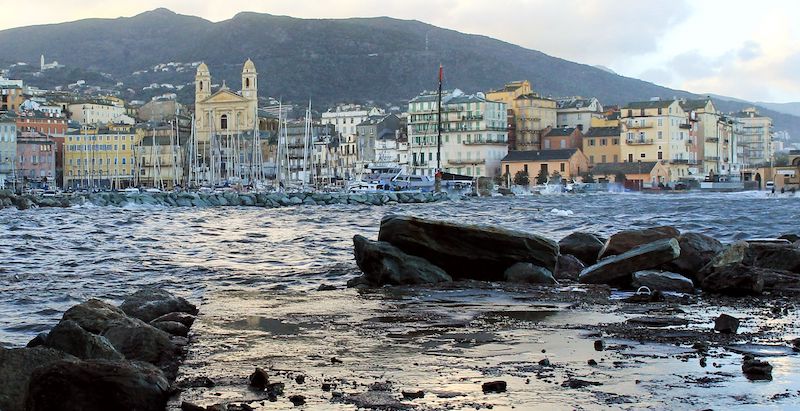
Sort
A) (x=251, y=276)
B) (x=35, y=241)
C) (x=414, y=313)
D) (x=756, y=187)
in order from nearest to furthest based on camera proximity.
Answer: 1. (x=414, y=313)
2. (x=251, y=276)
3. (x=35, y=241)
4. (x=756, y=187)

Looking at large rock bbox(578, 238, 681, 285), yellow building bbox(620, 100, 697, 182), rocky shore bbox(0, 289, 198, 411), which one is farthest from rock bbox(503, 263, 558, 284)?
yellow building bbox(620, 100, 697, 182)

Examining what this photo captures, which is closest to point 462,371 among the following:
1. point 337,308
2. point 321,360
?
point 321,360

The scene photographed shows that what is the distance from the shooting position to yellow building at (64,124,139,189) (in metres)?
155

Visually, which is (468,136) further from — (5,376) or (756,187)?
(5,376)

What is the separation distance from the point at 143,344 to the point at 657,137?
142m

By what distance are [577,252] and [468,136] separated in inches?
5046

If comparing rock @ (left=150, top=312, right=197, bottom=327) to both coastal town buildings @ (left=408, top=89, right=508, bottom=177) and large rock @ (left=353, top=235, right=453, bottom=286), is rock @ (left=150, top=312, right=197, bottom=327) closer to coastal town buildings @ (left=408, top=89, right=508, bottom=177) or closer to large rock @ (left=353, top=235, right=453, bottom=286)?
large rock @ (left=353, top=235, right=453, bottom=286)

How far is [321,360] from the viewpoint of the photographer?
11102 mm

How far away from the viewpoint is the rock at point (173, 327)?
13.0 meters

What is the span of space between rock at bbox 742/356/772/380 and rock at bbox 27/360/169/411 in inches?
224

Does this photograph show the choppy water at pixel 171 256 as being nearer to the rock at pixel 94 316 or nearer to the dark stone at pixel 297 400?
the rock at pixel 94 316

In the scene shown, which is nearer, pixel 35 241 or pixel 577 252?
pixel 577 252

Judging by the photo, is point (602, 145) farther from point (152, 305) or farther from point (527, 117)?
point (152, 305)

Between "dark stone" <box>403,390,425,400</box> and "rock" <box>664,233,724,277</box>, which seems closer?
"dark stone" <box>403,390,425,400</box>
